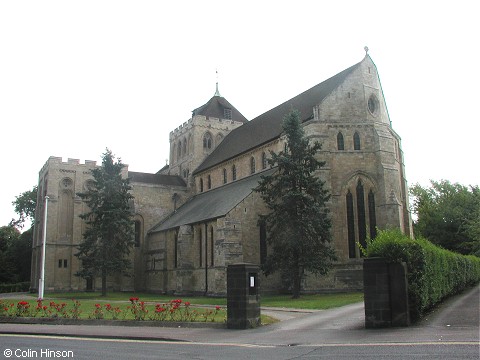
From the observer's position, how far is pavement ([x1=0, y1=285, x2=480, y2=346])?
1233cm

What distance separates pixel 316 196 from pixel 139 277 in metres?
26.1

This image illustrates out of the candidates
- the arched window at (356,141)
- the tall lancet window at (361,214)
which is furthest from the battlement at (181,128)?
the tall lancet window at (361,214)

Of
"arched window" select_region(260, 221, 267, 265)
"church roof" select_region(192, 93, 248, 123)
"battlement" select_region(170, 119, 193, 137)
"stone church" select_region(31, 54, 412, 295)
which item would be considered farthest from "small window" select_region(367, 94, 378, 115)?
"battlement" select_region(170, 119, 193, 137)

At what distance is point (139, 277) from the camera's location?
164 ft

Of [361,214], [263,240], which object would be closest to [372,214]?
[361,214]

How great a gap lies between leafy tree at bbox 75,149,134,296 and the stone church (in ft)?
15.4

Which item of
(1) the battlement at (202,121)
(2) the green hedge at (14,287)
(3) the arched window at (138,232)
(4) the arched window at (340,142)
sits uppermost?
(1) the battlement at (202,121)

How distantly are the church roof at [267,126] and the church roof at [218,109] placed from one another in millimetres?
4748

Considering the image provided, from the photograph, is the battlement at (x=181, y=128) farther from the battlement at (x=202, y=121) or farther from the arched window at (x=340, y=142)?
the arched window at (x=340, y=142)

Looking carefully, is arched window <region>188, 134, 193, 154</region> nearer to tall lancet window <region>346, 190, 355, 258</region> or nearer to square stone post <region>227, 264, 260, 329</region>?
tall lancet window <region>346, 190, 355, 258</region>

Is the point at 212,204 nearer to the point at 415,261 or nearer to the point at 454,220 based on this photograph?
the point at 415,261

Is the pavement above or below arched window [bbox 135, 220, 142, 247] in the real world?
below

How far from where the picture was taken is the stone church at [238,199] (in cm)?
3497

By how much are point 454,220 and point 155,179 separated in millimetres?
35574
